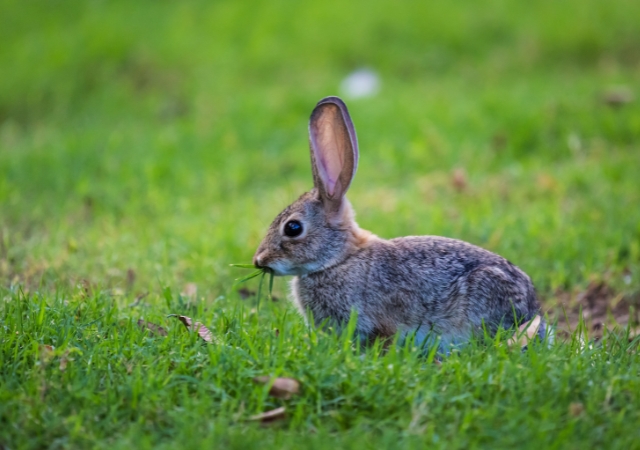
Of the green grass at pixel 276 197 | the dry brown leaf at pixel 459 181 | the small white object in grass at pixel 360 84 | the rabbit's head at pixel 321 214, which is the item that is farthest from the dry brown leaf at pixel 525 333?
the small white object in grass at pixel 360 84

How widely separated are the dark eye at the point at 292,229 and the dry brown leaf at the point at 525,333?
142cm

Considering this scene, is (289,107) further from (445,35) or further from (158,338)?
(158,338)

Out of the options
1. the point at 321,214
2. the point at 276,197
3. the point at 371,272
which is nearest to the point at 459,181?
the point at 276,197

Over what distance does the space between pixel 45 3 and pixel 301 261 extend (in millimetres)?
12501

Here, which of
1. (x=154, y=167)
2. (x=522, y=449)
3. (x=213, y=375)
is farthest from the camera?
(x=154, y=167)

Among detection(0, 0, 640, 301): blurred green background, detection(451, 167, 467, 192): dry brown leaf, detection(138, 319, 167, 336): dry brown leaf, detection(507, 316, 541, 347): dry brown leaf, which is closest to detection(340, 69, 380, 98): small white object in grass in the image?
detection(0, 0, 640, 301): blurred green background

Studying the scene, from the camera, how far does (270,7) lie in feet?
47.5

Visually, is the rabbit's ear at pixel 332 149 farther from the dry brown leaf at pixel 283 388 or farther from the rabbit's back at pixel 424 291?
the dry brown leaf at pixel 283 388

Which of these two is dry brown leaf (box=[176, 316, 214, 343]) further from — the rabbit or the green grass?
the rabbit

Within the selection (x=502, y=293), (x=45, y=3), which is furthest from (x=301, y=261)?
(x=45, y=3)

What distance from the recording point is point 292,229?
484 cm

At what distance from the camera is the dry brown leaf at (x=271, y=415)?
339 cm

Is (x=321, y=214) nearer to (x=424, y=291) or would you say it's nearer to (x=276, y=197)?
(x=424, y=291)

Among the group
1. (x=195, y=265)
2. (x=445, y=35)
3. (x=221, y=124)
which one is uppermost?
(x=445, y=35)
